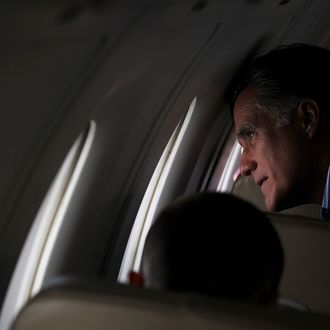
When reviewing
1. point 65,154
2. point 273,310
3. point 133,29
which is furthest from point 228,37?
point 273,310

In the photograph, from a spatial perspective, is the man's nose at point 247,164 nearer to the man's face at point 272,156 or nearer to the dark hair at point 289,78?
the man's face at point 272,156

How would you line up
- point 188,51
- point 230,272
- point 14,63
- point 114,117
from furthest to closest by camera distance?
point 188,51
point 114,117
point 14,63
point 230,272

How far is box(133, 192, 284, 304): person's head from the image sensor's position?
1208 mm

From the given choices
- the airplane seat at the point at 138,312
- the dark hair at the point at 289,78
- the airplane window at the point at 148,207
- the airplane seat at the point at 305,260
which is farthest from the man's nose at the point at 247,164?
the airplane seat at the point at 138,312

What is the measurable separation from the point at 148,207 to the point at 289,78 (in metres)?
0.85

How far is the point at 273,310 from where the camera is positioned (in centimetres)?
105

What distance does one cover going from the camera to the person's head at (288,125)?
2865mm

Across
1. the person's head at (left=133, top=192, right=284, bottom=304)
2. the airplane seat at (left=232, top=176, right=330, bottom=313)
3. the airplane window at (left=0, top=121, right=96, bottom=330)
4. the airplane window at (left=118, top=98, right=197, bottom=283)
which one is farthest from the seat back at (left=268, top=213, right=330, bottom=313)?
the person's head at (left=133, top=192, right=284, bottom=304)

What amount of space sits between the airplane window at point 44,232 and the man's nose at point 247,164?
2.59 ft

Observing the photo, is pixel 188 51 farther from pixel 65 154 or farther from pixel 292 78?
pixel 65 154

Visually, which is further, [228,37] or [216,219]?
[228,37]

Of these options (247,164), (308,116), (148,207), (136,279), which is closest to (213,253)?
(136,279)

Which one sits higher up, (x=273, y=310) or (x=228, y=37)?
(x=228, y=37)

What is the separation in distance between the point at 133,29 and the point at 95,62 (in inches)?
6.2
